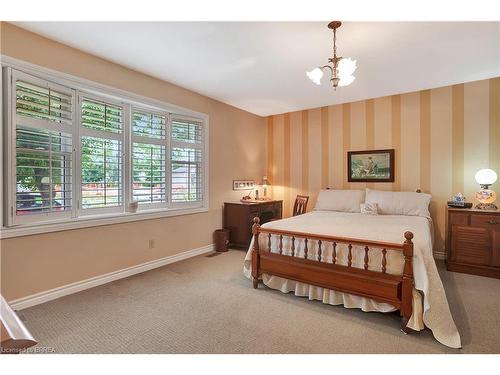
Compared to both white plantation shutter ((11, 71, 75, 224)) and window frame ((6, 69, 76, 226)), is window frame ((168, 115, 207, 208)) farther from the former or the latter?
window frame ((6, 69, 76, 226))

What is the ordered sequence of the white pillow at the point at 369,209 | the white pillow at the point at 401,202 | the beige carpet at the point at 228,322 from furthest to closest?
the white pillow at the point at 369,209, the white pillow at the point at 401,202, the beige carpet at the point at 228,322

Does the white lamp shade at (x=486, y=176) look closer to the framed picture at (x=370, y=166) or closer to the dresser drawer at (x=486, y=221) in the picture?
the dresser drawer at (x=486, y=221)

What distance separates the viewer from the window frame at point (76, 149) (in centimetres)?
231

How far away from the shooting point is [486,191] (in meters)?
3.43

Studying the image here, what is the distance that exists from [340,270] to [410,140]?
2.91 metres

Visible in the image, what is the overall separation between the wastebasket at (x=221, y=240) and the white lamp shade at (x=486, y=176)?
369cm

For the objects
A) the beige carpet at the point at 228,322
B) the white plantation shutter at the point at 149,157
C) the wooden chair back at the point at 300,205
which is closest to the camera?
the beige carpet at the point at 228,322

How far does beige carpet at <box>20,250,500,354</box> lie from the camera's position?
6.13 ft

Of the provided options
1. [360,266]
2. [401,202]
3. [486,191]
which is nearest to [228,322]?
[360,266]

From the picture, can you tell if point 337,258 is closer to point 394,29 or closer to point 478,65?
point 394,29

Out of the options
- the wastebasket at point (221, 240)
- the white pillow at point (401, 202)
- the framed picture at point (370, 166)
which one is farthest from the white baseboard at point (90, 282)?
the framed picture at point (370, 166)

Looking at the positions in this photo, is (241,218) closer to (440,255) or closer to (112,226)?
(112,226)

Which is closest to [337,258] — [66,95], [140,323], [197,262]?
[140,323]
